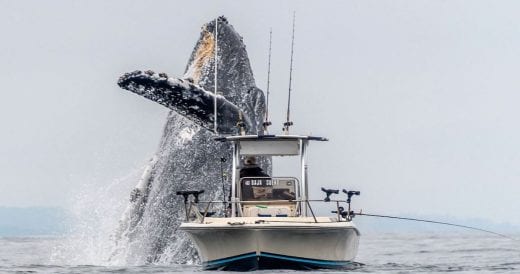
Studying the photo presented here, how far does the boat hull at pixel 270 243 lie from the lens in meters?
13.2

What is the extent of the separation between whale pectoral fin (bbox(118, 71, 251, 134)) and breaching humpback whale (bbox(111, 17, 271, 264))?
1 centimetres

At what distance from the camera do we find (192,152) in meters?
18.2

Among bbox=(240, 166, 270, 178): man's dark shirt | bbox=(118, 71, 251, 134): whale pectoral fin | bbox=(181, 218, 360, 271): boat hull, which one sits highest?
bbox=(118, 71, 251, 134): whale pectoral fin

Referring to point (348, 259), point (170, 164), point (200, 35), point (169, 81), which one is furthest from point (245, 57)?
point (348, 259)

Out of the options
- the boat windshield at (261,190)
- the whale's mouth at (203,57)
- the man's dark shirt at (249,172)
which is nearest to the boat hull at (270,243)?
the boat windshield at (261,190)

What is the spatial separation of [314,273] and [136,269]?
10.1 feet

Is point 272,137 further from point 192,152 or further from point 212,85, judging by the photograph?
point 212,85

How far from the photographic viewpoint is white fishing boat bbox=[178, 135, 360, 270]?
13.2m

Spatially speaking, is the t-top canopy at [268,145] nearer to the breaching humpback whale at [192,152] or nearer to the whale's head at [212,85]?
the whale's head at [212,85]

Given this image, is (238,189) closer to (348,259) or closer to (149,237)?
(348,259)

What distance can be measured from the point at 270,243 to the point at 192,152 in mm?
5122

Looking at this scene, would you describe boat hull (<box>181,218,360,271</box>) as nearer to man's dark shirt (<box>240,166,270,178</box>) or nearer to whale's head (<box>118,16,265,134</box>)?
man's dark shirt (<box>240,166,270,178</box>)

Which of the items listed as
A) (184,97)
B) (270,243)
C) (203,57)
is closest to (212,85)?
(203,57)

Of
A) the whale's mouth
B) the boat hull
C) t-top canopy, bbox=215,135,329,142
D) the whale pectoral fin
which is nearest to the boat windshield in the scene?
t-top canopy, bbox=215,135,329,142
